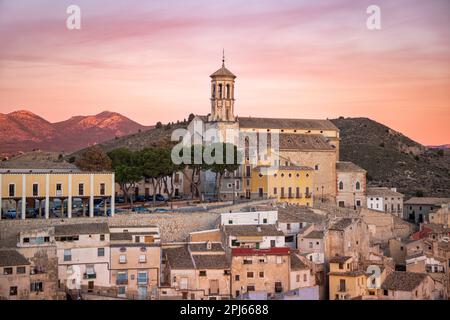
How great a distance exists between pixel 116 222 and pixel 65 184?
7.52ft

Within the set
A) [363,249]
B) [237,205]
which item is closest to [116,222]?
[237,205]

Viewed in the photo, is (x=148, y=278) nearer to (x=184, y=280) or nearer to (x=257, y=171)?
(x=184, y=280)

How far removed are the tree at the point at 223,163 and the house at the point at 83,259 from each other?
10.8 meters

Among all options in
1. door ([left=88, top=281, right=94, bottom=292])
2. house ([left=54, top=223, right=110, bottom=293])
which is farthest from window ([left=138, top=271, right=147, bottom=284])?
door ([left=88, top=281, right=94, bottom=292])

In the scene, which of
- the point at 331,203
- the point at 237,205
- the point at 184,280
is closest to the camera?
the point at 184,280

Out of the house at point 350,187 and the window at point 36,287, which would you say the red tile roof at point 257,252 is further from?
the house at point 350,187

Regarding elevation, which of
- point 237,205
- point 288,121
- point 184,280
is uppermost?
point 288,121

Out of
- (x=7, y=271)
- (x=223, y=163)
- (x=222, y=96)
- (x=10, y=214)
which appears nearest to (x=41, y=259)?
(x=7, y=271)

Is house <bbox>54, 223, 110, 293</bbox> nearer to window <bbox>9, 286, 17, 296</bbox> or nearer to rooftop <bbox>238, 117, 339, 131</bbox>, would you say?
window <bbox>9, 286, 17, 296</bbox>

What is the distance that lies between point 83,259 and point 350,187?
64.9 ft

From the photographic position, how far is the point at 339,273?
23.2 metres

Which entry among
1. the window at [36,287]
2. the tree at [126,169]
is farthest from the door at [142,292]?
the tree at [126,169]

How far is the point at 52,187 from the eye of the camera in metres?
26.1

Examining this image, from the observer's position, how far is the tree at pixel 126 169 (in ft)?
102
